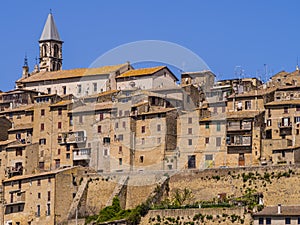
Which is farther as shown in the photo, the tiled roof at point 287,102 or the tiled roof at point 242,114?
the tiled roof at point 287,102

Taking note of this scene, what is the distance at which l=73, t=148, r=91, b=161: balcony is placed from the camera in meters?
91.4

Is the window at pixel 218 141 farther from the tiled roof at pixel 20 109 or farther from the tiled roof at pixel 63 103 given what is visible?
the tiled roof at pixel 20 109

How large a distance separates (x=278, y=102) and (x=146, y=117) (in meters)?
10.4

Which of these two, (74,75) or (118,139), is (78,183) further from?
(74,75)

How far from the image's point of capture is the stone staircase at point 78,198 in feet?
278

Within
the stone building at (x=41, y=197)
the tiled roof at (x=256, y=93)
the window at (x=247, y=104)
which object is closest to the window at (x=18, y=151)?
the stone building at (x=41, y=197)

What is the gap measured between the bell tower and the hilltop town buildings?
1614 cm

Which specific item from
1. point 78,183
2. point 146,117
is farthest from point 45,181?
point 146,117

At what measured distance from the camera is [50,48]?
12156 cm

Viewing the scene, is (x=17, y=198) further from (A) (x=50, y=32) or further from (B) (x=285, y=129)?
(A) (x=50, y=32)

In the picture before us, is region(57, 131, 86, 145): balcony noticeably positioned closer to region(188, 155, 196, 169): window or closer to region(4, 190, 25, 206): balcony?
region(4, 190, 25, 206): balcony

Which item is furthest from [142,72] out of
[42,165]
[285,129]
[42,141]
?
[285,129]

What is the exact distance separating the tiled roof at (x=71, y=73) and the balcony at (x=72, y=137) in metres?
11.7

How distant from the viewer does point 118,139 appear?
90438mm
